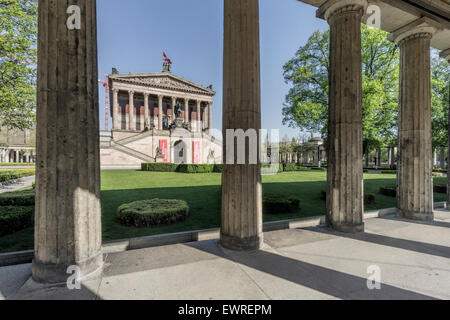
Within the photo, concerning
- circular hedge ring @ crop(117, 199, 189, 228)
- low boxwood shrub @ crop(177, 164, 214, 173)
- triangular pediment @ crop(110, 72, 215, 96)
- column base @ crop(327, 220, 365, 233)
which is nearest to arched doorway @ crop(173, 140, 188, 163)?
low boxwood shrub @ crop(177, 164, 214, 173)

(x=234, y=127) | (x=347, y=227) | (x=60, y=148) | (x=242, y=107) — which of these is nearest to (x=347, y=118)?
(x=347, y=227)

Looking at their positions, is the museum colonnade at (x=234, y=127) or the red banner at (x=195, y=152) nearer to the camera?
the museum colonnade at (x=234, y=127)

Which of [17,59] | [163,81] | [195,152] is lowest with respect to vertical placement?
[195,152]

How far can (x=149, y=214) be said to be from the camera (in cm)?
623

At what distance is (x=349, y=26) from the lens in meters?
6.01

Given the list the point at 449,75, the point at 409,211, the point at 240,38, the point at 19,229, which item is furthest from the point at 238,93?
the point at 449,75

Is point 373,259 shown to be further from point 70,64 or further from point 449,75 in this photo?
point 449,75

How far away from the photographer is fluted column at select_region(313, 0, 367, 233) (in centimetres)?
596

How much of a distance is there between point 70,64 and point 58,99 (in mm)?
617

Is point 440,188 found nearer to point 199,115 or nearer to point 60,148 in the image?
point 60,148

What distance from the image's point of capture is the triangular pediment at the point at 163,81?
172ft

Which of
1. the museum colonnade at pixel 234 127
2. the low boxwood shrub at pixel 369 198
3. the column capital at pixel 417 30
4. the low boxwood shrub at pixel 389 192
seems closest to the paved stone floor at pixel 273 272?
the museum colonnade at pixel 234 127

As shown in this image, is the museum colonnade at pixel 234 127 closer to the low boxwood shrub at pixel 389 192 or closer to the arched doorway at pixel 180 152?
Answer: the low boxwood shrub at pixel 389 192

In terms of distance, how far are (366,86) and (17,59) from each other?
22484 millimetres
